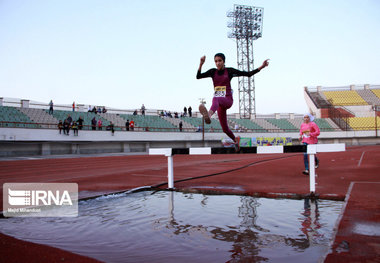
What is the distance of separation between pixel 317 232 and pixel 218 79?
289cm

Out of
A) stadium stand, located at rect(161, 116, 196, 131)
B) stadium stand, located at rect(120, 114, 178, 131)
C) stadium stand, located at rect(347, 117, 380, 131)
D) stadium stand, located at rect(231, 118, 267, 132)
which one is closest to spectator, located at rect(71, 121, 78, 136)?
stadium stand, located at rect(120, 114, 178, 131)

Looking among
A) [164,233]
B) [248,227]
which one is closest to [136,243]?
[164,233]

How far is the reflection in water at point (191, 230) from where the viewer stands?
3246mm

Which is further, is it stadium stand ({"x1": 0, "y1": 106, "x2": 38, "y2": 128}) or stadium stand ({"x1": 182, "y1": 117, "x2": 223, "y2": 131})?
stadium stand ({"x1": 182, "y1": 117, "x2": 223, "y2": 131})

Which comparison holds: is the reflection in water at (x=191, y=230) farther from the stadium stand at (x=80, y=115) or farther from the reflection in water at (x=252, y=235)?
the stadium stand at (x=80, y=115)

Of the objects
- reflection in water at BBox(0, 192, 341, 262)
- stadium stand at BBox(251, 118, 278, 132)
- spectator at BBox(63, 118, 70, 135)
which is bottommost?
reflection in water at BBox(0, 192, 341, 262)

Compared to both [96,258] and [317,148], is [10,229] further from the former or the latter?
[317,148]

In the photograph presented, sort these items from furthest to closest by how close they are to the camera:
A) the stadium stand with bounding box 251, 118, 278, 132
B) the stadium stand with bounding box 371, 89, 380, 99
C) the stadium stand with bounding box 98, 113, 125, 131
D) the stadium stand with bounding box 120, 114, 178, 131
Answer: the stadium stand with bounding box 371, 89, 380, 99
the stadium stand with bounding box 251, 118, 278, 132
the stadium stand with bounding box 120, 114, 178, 131
the stadium stand with bounding box 98, 113, 125, 131

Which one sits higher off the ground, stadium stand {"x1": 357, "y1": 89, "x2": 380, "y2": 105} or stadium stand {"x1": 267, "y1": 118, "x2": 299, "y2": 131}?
stadium stand {"x1": 357, "y1": 89, "x2": 380, "y2": 105}

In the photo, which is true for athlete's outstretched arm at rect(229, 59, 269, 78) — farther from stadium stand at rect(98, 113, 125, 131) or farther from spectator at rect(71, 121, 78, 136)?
stadium stand at rect(98, 113, 125, 131)

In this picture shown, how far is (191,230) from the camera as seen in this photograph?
417 centimetres

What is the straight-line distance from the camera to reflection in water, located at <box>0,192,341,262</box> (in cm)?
325

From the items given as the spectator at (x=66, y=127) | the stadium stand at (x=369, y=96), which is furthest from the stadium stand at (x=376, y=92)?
the spectator at (x=66, y=127)

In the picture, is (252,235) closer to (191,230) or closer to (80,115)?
(191,230)
